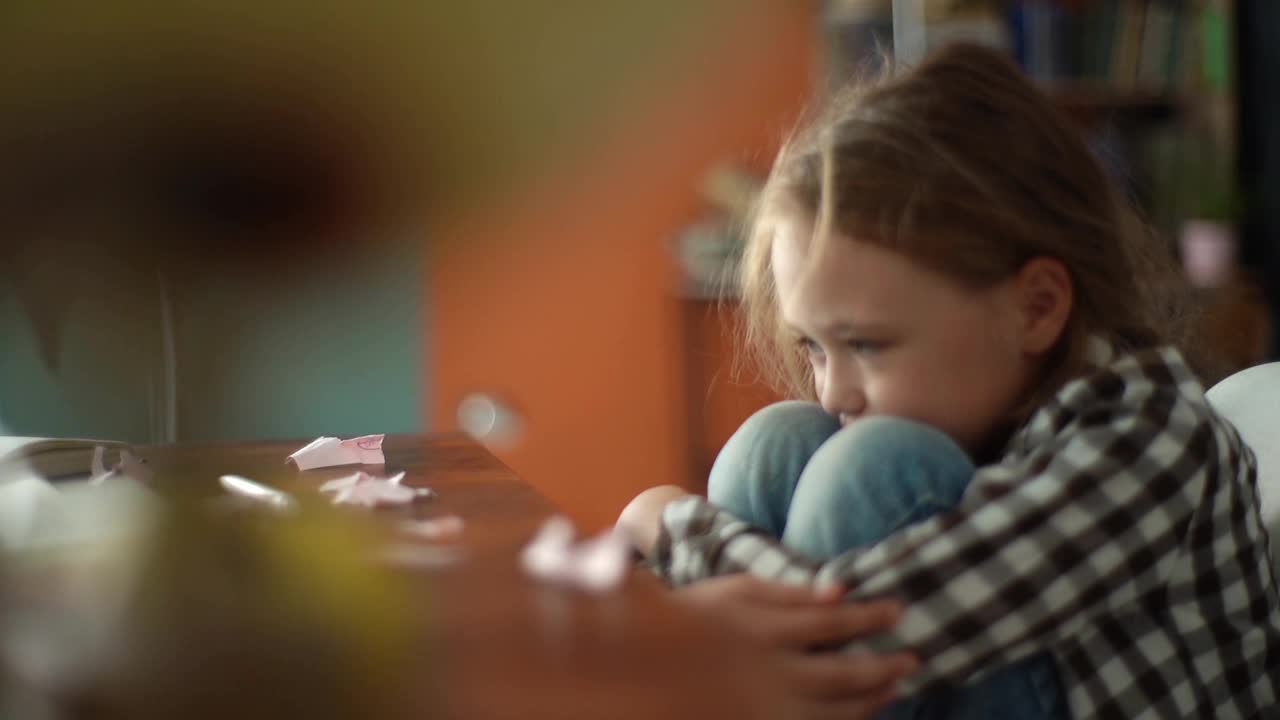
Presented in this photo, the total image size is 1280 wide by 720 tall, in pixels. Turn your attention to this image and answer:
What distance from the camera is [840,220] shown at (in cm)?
82

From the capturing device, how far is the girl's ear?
830 millimetres

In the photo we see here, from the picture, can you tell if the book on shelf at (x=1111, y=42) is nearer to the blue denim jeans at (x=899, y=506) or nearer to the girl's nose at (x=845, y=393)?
the girl's nose at (x=845, y=393)

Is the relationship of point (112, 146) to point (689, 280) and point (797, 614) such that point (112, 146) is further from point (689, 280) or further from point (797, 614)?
point (797, 614)

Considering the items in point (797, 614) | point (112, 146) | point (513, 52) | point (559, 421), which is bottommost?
point (559, 421)

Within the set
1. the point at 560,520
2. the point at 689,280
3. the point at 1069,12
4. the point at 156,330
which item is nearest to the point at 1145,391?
the point at 560,520

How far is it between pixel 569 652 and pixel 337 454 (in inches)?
22.0

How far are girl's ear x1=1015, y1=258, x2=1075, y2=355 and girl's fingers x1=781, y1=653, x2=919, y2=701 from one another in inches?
12.6

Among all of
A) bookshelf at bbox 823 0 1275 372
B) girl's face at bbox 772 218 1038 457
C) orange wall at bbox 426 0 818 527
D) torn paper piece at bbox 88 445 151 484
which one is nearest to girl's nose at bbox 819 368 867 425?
girl's face at bbox 772 218 1038 457

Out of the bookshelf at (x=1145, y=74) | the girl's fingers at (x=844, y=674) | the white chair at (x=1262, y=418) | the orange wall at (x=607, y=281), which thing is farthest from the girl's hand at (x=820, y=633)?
the orange wall at (x=607, y=281)

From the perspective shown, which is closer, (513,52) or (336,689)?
(336,689)

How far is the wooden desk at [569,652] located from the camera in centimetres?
35

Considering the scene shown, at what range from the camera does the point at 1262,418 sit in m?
0.90

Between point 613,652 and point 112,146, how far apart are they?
7.30ft

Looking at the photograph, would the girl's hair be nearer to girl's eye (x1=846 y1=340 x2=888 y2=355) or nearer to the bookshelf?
girl's eye (x1=846 y1=340 x2=888 y2=355)
